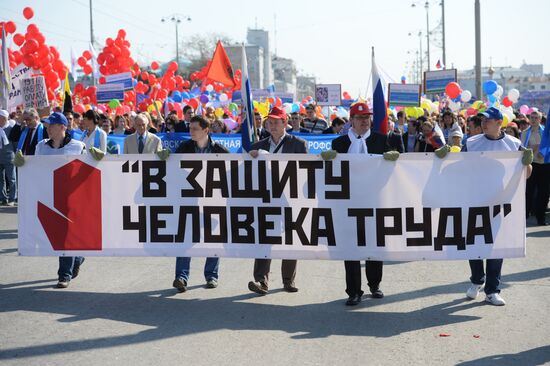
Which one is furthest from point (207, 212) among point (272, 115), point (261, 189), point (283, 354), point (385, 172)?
point (283, 354)

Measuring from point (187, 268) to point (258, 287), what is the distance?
84 centimetres

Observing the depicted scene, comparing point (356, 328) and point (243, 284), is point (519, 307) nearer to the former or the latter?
point (356, 328)

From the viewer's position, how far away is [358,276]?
779 cm

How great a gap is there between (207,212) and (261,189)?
2.01 ft

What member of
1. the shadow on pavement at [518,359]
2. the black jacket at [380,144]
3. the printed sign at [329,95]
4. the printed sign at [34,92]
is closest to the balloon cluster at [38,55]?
the printed sign at [34,92]

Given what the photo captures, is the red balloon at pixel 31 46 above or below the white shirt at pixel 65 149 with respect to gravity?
above

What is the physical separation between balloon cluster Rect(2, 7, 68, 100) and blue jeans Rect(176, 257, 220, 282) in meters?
20.2

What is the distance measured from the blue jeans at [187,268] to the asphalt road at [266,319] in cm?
15

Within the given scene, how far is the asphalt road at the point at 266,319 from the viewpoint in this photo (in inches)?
238

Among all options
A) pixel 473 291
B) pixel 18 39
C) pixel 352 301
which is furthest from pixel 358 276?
pixel 18 39

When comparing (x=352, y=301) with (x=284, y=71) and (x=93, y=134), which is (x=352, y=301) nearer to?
(x=93, y=134)

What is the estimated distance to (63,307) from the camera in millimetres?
7652

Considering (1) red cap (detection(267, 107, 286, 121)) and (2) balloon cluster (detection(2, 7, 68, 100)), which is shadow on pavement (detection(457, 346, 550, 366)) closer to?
(1) red cap (detection(267, 107, 286, 121))

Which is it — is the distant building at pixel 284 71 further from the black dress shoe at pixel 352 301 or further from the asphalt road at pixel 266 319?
the black dress shoe at pixel 352 301
